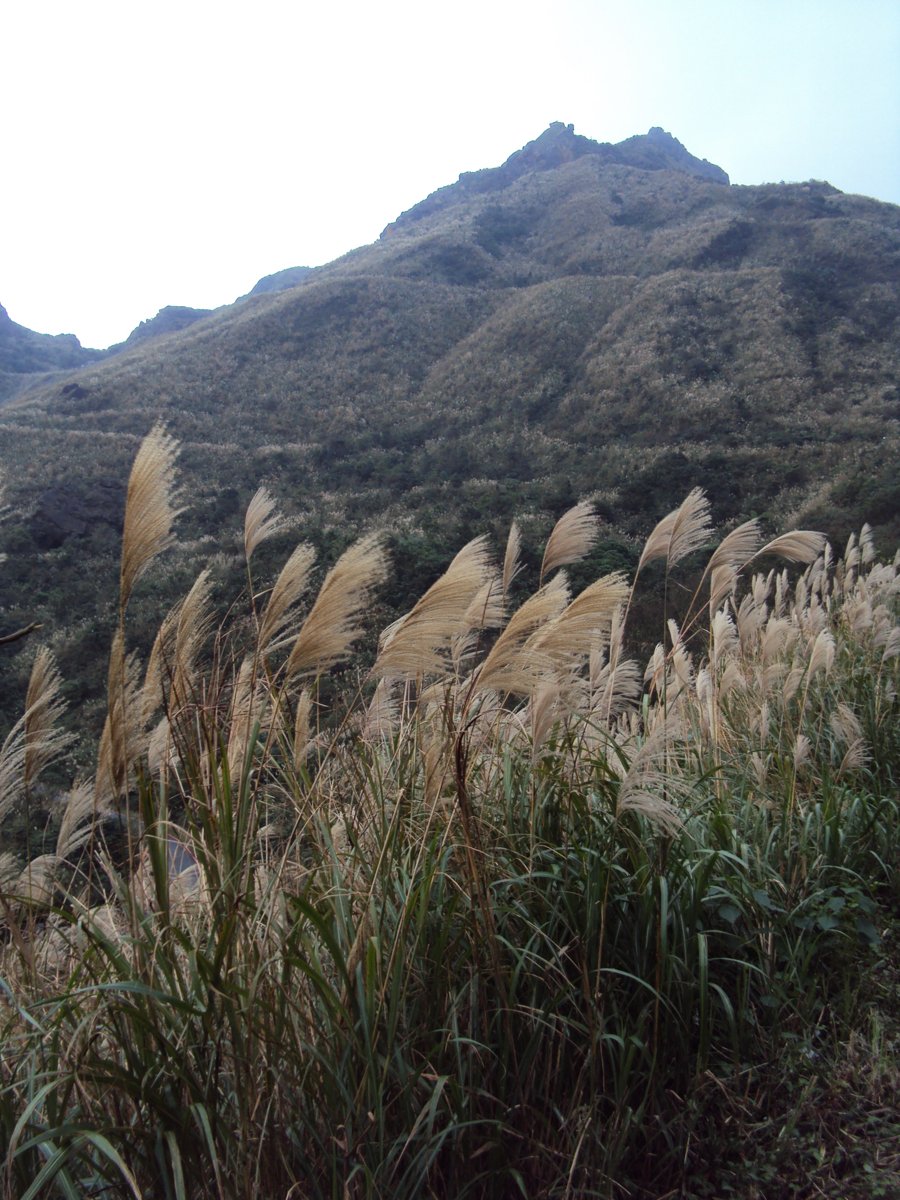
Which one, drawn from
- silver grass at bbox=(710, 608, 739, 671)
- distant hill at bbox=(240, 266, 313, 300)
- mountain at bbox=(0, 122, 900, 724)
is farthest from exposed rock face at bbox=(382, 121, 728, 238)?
silver grass at bbox=(710, 608, 739, 671)

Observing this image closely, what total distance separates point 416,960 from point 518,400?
34537mm

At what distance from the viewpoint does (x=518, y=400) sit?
3481cm

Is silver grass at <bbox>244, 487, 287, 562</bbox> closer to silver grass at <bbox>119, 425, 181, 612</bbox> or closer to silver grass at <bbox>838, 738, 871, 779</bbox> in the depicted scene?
silver grass at <bbox>119, 425, 181, 612</bbox>

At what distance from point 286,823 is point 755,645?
3.04 metres

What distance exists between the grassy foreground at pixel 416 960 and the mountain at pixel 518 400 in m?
14.3

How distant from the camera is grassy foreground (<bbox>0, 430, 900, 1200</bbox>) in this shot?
61.6 inches

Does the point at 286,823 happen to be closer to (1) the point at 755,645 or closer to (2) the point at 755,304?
(1) the point at 755,645

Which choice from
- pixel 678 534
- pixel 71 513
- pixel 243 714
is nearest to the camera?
pixel 243 714

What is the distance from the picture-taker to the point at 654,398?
3122 centimetres

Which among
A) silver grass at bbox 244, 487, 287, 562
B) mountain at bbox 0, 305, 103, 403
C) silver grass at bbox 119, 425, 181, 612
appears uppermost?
mountain at bbox 0, 305, 103, 403

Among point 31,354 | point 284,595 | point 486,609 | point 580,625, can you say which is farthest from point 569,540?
point 31,354

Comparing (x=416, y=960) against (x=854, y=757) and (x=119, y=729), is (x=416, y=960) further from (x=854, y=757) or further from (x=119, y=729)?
(x=854, y=757)

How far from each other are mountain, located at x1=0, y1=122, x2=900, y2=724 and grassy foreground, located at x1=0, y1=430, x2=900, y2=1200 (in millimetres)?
14341

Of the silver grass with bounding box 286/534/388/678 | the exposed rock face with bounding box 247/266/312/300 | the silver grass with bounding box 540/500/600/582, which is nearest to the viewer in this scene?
the silver grass with bounding box 286/534/388/678
